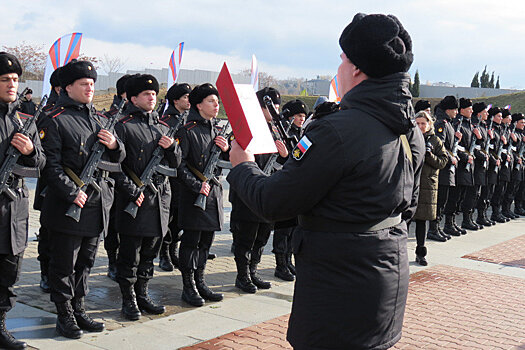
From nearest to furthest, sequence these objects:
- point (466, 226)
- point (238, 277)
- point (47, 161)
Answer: point (47, 161) → point (238, 277) → point (466, 226)

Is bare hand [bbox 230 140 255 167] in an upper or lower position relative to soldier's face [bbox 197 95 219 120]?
lower

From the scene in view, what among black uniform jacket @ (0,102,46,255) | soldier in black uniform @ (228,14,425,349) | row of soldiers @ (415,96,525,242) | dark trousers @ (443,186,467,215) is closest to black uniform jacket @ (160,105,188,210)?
black uniform jacket @ (0,102,46,255)

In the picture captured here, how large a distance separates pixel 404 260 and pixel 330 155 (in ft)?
2.25

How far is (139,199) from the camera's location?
5.82 meters

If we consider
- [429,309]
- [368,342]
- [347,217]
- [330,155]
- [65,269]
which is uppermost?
[330,155]

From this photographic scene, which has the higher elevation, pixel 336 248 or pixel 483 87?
pixel 483 87

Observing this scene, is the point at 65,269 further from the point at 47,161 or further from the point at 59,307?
the point at 47,161

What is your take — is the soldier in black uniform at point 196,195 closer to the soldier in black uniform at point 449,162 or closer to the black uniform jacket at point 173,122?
Answer: the black uniform jacket at point 173,122

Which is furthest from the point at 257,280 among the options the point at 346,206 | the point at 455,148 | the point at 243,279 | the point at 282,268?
the point at 455,148

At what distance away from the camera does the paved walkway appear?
5.30 metres

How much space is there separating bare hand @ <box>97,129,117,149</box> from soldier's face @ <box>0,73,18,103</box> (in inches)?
30.3

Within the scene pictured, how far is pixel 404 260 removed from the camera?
2.83 metres

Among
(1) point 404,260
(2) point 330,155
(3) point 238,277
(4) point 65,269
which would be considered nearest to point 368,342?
(1) point 404,260

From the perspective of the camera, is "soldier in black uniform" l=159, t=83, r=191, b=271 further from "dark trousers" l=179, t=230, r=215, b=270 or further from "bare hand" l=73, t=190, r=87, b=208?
"bare hand" l=73, t=190, r=87, b=208
